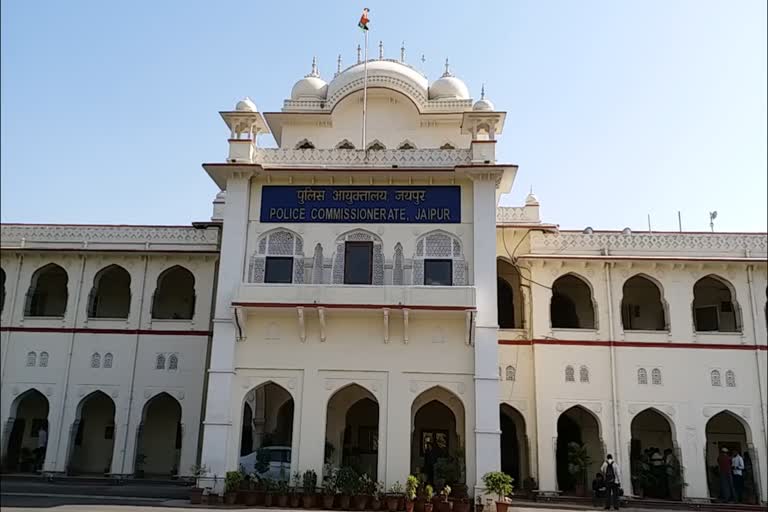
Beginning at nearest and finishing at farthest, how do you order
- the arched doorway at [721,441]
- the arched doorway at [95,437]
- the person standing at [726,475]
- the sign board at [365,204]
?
the sign board at [365,204]
the person standing at [726,475]
the arched doorway at [721,441]
the arched doorway at [95,437]

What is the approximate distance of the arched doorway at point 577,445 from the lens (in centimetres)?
1712

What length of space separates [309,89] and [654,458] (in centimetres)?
1442

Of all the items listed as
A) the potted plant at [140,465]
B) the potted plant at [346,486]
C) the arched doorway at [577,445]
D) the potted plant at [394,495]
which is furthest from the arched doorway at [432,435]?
the potted plant at [140,465]

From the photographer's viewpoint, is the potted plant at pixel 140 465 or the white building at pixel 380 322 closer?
the white building at pixel 380 322

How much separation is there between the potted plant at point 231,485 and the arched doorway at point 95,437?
22.2ft

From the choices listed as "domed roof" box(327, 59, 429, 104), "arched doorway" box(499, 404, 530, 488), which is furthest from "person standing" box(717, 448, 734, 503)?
"domed roof" box(327, 59, 429, 104)

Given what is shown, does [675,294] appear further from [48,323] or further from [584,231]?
[48,323]

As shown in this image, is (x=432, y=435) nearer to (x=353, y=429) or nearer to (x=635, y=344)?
(x=353, y=429)

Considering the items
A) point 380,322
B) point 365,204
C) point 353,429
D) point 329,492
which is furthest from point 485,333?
point 353,429

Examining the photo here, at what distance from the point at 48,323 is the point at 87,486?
4760 millimetres

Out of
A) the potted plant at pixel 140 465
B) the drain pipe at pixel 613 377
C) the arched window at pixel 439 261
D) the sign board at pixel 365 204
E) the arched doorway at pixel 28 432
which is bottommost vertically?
the potted plant at pixel 140 465

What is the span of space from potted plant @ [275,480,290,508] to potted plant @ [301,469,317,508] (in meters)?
0.34

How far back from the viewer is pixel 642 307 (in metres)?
19.9

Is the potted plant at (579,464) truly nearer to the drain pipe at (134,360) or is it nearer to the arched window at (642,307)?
the arched window at (642,307)
